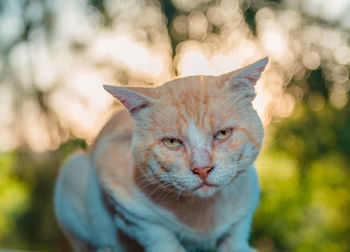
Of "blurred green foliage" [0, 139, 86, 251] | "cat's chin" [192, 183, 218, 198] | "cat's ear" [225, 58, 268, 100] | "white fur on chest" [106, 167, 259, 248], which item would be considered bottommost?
"blurred green foliage" [0, 139, 86, 251]

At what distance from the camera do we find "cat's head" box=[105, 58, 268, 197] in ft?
2.48

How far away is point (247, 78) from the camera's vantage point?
0.85 metres

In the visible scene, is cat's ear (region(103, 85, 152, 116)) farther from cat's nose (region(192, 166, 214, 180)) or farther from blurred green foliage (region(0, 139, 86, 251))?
blurred green foliage (region(0, 139, 86, 251))

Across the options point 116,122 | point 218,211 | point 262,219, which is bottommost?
point 262,219

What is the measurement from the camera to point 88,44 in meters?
2.47

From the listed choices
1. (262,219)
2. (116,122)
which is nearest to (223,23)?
(262,219)

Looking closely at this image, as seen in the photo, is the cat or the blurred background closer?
the cat

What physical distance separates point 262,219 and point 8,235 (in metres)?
2.25

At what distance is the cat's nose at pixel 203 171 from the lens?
2.39 ft

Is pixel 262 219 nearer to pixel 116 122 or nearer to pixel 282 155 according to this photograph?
pixel 282 155

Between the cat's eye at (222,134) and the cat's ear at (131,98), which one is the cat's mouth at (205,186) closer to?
the cat's eye at (222,134)

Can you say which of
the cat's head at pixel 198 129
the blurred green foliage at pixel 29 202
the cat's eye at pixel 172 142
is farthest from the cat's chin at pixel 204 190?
the blurred green foliage at pixel 29 202

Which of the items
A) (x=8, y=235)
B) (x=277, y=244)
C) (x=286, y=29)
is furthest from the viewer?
(x=8, y=235)

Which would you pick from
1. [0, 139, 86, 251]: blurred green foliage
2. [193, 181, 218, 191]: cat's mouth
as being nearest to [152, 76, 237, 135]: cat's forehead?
[193, 181, 218, 191]: cat's mouth
